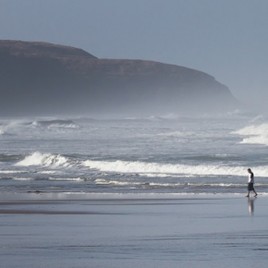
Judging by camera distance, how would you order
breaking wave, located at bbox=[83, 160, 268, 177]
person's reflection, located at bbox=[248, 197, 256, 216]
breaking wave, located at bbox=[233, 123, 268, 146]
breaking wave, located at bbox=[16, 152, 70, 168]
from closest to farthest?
1. person's reflection, located at bbox=[248, 197, 256, 216]
2. breaking wave, located at bbox=[83, 160, 268, 177]
3. breaking wave, located at bbox=[16, 152, 70, 168]
4. breaking wave, located at bbox=[233, 123, 268, 146]

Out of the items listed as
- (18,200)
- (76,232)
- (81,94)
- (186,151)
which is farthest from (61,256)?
(81,94)

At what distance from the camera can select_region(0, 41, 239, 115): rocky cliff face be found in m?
127

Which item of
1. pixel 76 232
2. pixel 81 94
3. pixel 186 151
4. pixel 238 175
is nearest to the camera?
pixel 76 232

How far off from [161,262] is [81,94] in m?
120

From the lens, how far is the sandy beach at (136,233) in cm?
1373

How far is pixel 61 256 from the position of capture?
1402cm

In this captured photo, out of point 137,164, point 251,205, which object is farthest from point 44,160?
point 251,205

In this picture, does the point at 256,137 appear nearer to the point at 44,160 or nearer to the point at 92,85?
the point at 44,160

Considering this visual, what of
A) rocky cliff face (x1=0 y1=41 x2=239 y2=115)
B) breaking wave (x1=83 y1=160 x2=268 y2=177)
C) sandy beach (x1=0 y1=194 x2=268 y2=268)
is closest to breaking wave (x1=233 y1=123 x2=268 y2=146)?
breaking wave (x1=83 y1=160 x2=268 y2=177)

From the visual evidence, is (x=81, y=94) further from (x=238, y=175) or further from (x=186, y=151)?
(x=238, y=175)

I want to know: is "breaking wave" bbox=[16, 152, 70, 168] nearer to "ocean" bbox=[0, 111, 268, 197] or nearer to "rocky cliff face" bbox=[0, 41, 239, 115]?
"ocean" bbox=[0, 111, 268, 197]

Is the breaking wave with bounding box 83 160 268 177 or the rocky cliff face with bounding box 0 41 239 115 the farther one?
the rocky cliff face with bounding box 0 41 239 115

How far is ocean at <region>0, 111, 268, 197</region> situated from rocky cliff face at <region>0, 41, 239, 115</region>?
7028 centimetres

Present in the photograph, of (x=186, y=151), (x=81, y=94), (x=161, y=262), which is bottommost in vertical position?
(x=161, y=262)
